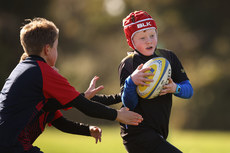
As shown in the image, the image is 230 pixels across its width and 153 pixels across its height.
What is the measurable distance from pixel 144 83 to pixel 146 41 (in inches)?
20.6

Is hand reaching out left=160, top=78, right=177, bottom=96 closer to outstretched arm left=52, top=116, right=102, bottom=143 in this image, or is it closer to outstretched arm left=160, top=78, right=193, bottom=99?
outstretched arm left=160, top=78, right=193, bottom=99

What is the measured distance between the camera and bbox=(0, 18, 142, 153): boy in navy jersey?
4.11m

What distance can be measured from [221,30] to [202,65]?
2149 millimetres

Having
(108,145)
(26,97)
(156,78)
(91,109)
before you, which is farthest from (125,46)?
(26,97)

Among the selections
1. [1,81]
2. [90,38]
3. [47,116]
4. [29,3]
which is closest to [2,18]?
[29,3]

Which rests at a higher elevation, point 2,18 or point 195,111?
point 2,18

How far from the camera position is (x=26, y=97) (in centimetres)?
416

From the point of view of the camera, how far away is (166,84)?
459 centimetres

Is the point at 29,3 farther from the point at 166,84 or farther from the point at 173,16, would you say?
the point at 166,84

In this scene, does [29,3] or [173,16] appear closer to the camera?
[173,16]

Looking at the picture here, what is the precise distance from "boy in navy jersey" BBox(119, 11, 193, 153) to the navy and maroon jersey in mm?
669

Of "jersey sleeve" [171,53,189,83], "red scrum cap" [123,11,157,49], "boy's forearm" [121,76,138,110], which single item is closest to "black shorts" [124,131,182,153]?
"boy's forearm" [121,76,138,110]

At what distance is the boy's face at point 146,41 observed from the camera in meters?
4.75

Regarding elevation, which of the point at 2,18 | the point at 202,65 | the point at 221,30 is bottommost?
the point at 202,65
